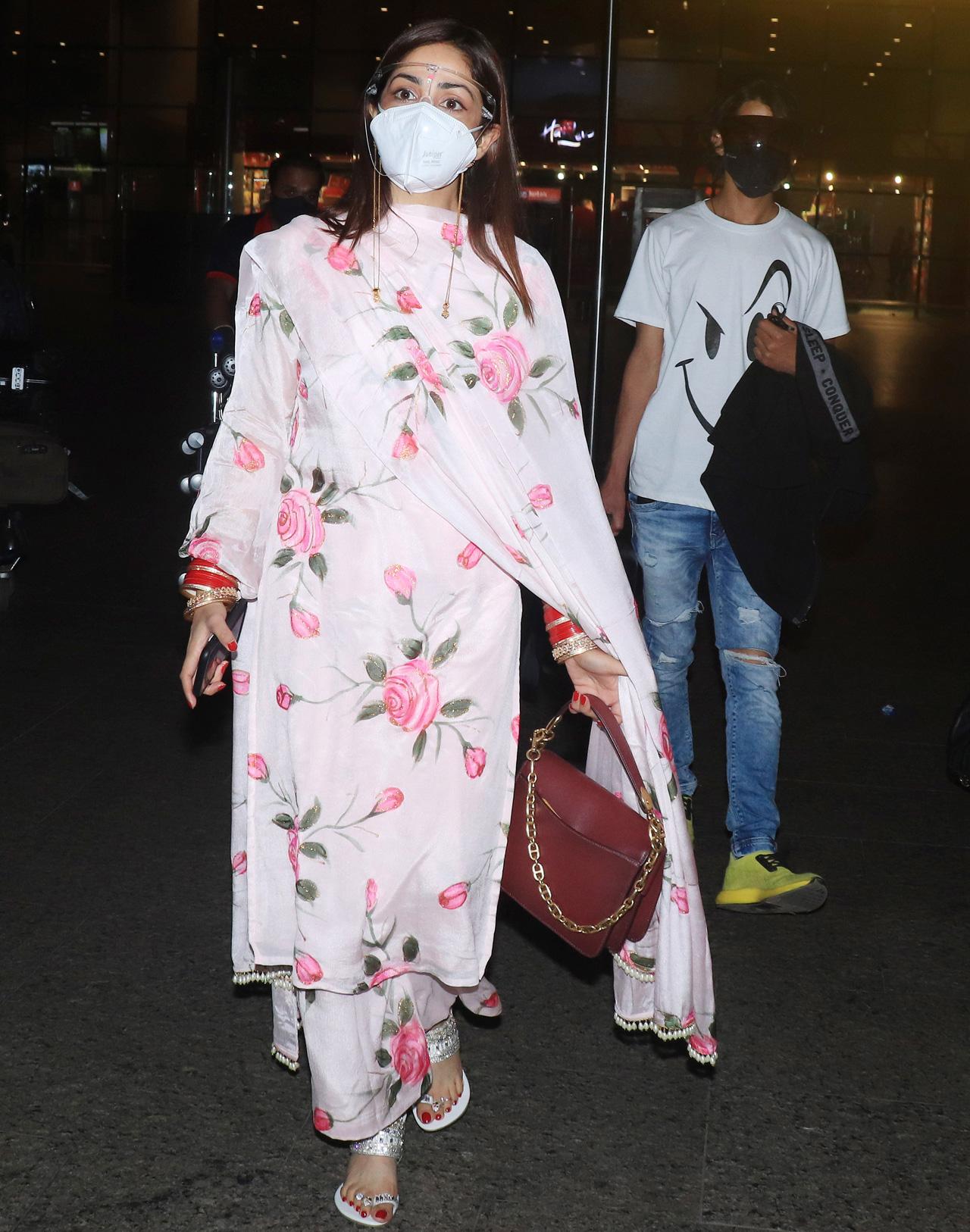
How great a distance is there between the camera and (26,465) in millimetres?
5750

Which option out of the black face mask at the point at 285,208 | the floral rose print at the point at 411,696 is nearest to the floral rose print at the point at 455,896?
the floral rose print at the point at 411,696

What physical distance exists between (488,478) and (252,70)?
2811 centimetres

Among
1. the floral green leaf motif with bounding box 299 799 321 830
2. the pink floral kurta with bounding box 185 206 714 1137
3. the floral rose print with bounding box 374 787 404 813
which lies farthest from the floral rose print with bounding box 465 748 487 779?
the floral green leaf motif with bounding box 299 799 321 830

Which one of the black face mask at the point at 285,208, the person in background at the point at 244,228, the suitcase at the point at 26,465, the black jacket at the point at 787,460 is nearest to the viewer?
the black jacket at the point at 787,460

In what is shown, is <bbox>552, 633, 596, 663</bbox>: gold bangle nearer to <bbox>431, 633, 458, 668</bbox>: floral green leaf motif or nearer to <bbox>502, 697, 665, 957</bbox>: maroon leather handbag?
<bbox>502, 697, 665, 957</bbox>: maroon leather handbag

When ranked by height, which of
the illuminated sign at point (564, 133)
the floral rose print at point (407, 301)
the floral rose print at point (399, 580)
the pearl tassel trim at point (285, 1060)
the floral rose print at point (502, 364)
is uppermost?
the illuminated sign at point (564, 133)

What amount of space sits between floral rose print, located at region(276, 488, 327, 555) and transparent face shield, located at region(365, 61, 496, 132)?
0.63 m

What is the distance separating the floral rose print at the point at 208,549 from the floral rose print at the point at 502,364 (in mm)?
487

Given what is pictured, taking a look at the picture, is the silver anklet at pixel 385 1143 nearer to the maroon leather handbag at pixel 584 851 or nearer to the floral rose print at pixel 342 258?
the maroon leather handbag at pixel 584 851

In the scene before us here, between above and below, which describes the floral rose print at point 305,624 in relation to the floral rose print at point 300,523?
below

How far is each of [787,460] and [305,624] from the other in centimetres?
159

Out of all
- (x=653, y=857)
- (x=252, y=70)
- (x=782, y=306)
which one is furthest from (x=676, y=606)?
(x=252, y=70)

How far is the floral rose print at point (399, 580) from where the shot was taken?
2.23 meters

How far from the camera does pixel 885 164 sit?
96.3ft
